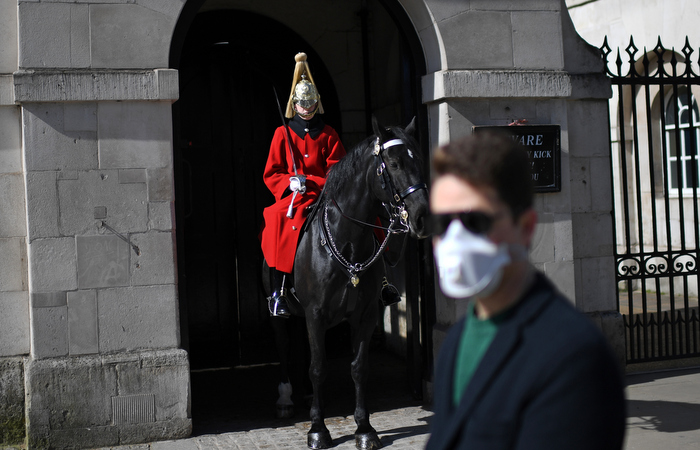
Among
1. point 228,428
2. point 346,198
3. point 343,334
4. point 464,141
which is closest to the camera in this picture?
point 464,141

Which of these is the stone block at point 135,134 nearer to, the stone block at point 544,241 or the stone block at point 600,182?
the stone block at point 544,241

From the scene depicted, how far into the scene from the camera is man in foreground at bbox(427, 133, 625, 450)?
1407mm

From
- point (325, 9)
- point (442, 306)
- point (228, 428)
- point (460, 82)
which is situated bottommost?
point (228, 428)

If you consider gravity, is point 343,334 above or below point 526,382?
below

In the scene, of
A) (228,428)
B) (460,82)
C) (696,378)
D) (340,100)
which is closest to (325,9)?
(340,100)

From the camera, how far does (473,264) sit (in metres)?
1.53

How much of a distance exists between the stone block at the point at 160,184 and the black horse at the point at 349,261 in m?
1.03

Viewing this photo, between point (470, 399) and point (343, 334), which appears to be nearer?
point (470, 399)

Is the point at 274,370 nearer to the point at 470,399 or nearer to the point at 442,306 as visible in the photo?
the point at 442,306

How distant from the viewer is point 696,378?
6.61 metres

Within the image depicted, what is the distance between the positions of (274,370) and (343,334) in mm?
957

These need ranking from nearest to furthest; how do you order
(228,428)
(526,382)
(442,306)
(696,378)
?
(526,382), (228,428), (442,306), (696,378)

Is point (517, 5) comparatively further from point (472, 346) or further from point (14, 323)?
point (472, 346)

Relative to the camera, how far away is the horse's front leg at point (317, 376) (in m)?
5.15
